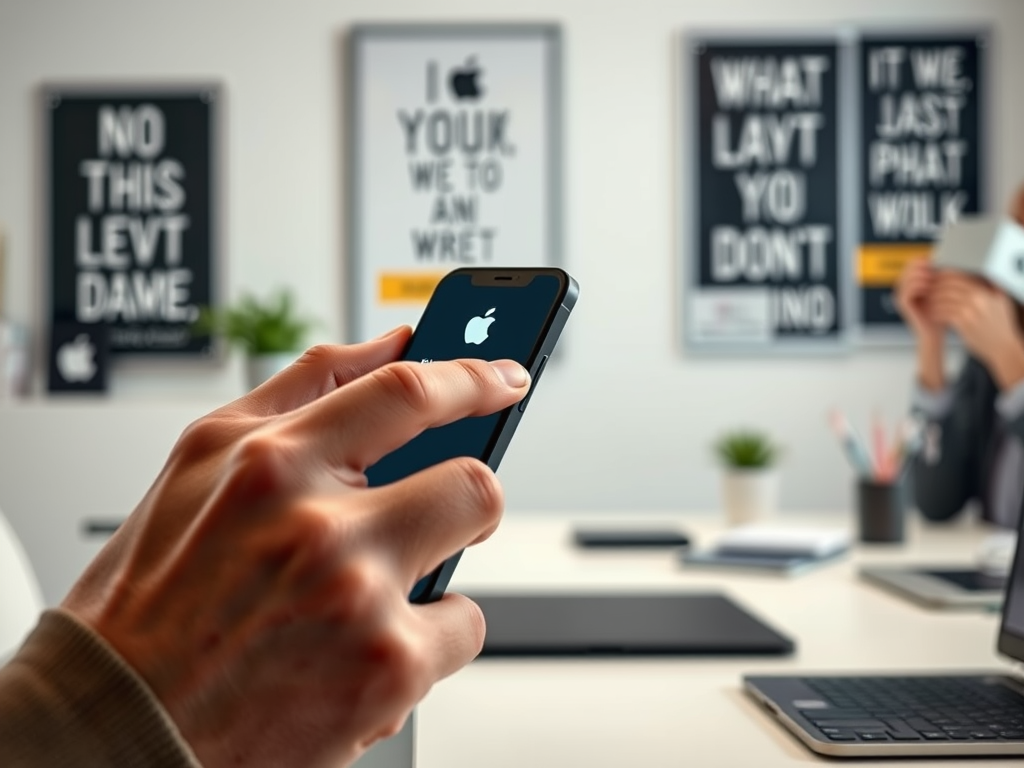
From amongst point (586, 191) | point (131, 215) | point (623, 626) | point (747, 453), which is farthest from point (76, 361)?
point (623, 626)

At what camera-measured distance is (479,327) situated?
1.99 feet

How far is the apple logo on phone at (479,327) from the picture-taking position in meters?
0.60

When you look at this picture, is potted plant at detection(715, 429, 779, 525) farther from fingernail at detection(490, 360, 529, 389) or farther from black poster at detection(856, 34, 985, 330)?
fingernail at detection(490, 360, 529, 389)

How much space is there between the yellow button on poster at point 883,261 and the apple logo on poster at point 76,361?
205cm

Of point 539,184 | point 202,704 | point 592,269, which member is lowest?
point 202,704

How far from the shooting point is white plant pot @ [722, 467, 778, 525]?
5.95 ft

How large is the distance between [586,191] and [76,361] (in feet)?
4.67

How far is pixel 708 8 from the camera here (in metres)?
2.95

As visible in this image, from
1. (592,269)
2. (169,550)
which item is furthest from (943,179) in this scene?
(169,550)

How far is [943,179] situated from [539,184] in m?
1.08

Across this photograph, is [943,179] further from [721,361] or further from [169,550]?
[169,550]

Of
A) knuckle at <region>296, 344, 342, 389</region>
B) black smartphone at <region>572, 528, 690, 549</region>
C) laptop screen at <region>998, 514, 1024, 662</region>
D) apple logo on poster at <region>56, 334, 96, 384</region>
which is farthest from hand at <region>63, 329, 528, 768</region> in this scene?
apple logo on poster at <region>56, 334, 96, 384</region>

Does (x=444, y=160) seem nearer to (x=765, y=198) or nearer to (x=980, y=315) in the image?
(x=765, y=198)

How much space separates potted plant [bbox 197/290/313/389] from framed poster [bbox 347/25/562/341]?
0.22 m
